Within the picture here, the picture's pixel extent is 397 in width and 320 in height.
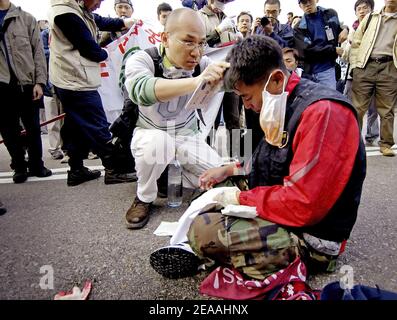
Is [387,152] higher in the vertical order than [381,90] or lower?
lower

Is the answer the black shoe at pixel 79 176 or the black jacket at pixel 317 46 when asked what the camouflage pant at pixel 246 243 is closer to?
the black shoe at pixel 79 176

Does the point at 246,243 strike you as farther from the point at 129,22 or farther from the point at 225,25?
the point at 129,22

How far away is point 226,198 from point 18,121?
2.50m

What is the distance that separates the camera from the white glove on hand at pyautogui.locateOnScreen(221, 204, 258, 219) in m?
1.37

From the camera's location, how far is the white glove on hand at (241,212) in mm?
1365

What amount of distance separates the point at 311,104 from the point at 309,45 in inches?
117

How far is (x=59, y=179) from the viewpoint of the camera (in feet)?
10.4

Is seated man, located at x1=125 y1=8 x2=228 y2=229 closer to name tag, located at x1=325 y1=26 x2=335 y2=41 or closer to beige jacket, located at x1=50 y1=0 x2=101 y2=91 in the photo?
beige jacket, located at x1=50 y1=0 x2=101 y2=91

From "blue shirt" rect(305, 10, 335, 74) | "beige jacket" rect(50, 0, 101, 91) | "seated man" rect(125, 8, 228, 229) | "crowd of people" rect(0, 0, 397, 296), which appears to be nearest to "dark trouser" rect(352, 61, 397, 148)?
"crowd of people" rect(0, 0, 397, 296)

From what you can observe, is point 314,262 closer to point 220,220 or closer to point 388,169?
point 220,220

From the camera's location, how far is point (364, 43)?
3748mm

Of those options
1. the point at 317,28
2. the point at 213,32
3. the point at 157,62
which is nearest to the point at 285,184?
the point at 157,62

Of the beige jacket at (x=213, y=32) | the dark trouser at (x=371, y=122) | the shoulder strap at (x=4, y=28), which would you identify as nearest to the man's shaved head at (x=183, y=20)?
the beige jacket at (x=213, y=32)

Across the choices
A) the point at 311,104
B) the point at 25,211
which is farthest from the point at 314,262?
the point at 25,211
